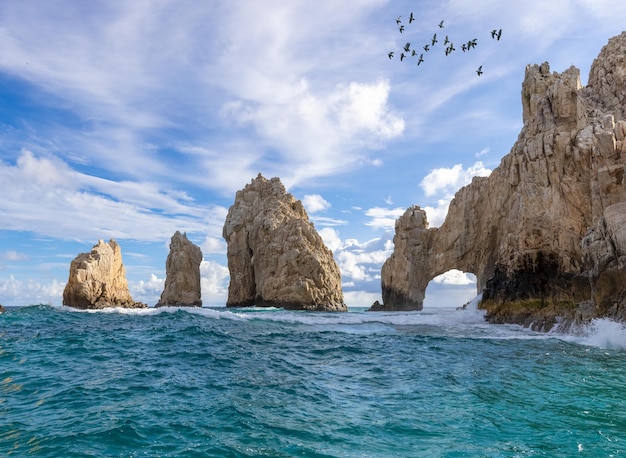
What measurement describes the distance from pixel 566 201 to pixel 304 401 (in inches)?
1198

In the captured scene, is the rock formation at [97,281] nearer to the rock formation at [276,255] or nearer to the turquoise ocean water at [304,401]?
the rock formation at [276,255]

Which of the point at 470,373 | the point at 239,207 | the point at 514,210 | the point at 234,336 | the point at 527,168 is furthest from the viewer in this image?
the point at 239,207

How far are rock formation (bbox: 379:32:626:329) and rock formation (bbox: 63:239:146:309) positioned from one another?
5027cm

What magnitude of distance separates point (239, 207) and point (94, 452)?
84.3m

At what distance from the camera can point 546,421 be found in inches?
325

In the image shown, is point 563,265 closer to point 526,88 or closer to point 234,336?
point 526,88

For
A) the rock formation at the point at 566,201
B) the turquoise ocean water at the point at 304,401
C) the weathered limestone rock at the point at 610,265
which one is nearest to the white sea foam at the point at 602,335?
the weathered limestone rock at the point at 610,265

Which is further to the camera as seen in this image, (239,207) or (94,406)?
(239,207)

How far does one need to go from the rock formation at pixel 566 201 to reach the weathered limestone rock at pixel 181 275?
60.9 meters

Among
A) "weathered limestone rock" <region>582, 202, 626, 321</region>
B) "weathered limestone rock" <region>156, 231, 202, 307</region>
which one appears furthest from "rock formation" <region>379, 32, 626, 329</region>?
"weathered limestone rock" <region>156, 231, 202, 307</region>

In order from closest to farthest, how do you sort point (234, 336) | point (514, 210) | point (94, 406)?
1. point (94, 406)
2. point (234, 336)
3. point (514, 210)

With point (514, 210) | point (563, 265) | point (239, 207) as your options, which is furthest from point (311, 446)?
point (239, 207)

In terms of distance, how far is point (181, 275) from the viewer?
86.2 meters

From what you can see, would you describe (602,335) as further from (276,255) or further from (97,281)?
(276,255)
